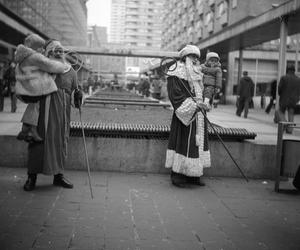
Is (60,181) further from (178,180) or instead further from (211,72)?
(211,72)

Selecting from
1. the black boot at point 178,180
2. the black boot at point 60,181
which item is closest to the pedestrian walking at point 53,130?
the black boot at point 60,181

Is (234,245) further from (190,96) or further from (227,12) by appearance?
(227,12)

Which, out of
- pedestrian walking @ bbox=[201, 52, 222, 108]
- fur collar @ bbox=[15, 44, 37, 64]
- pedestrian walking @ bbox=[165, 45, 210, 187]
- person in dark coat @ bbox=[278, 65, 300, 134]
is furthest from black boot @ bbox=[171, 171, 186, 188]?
person in dark coat @ bbox=[278, 65, 300, 134]

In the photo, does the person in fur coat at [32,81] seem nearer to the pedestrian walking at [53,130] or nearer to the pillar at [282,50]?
the pedestrian walking at [53,130]

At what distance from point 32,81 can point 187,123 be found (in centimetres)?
204

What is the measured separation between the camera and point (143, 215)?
4.86 m

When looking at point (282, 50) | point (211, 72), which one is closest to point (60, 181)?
point (211, 72)

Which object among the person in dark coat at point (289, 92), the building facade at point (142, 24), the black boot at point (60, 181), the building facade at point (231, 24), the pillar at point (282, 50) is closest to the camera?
the black boot at point (60, 181)

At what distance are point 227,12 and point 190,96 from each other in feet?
117

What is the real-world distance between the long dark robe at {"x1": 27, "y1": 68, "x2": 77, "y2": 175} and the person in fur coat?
0.30 feet

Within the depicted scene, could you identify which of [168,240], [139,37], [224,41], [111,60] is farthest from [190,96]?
[139,37]

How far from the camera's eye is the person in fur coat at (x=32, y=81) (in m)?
5.55

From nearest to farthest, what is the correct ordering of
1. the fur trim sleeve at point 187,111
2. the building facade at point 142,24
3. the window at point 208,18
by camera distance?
the fur trim sleeve at point 187,111, the window at point 208,18, the building facade at point 142,24

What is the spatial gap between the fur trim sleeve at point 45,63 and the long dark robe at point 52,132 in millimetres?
203
